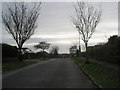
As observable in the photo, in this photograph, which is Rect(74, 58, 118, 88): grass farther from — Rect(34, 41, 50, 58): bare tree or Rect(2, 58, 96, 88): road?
Rect(34, 41, 50, 58): bare tree

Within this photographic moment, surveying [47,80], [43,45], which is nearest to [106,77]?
[47,80]

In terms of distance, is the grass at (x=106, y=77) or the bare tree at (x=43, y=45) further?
the bare tree at (x=43, y=45)

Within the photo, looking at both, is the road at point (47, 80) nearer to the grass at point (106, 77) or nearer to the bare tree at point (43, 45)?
the grass at point (106, 77)

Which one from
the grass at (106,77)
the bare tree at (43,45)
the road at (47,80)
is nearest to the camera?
the grass at (106,77)

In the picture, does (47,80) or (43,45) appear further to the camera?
(43,45)

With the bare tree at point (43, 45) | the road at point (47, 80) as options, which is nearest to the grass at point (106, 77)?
the road at point (47, 80)

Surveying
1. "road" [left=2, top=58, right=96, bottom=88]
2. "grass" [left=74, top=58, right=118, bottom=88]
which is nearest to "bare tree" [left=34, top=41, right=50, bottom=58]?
"road" [left=2, top=58, right=96, bottom=88]

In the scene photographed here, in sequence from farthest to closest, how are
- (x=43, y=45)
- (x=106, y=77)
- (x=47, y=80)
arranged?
(x=43, y=45) → (x=47, y=80) → (x=106, y=77)

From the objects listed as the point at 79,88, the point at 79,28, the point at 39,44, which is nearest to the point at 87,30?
the point at 79,28

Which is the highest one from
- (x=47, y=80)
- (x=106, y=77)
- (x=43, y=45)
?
(x=43, y=45)

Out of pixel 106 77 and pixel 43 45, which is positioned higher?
pixel 43 45

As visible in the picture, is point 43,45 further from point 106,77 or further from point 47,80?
point 106,77

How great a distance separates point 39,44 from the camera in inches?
4968

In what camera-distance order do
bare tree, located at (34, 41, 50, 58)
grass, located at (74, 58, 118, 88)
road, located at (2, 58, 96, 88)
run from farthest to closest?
bare tree, located at (34, 41, 50, 58), road, located at (2, 58, 96, 88), grass, located at (74, 58, 118, 88)
